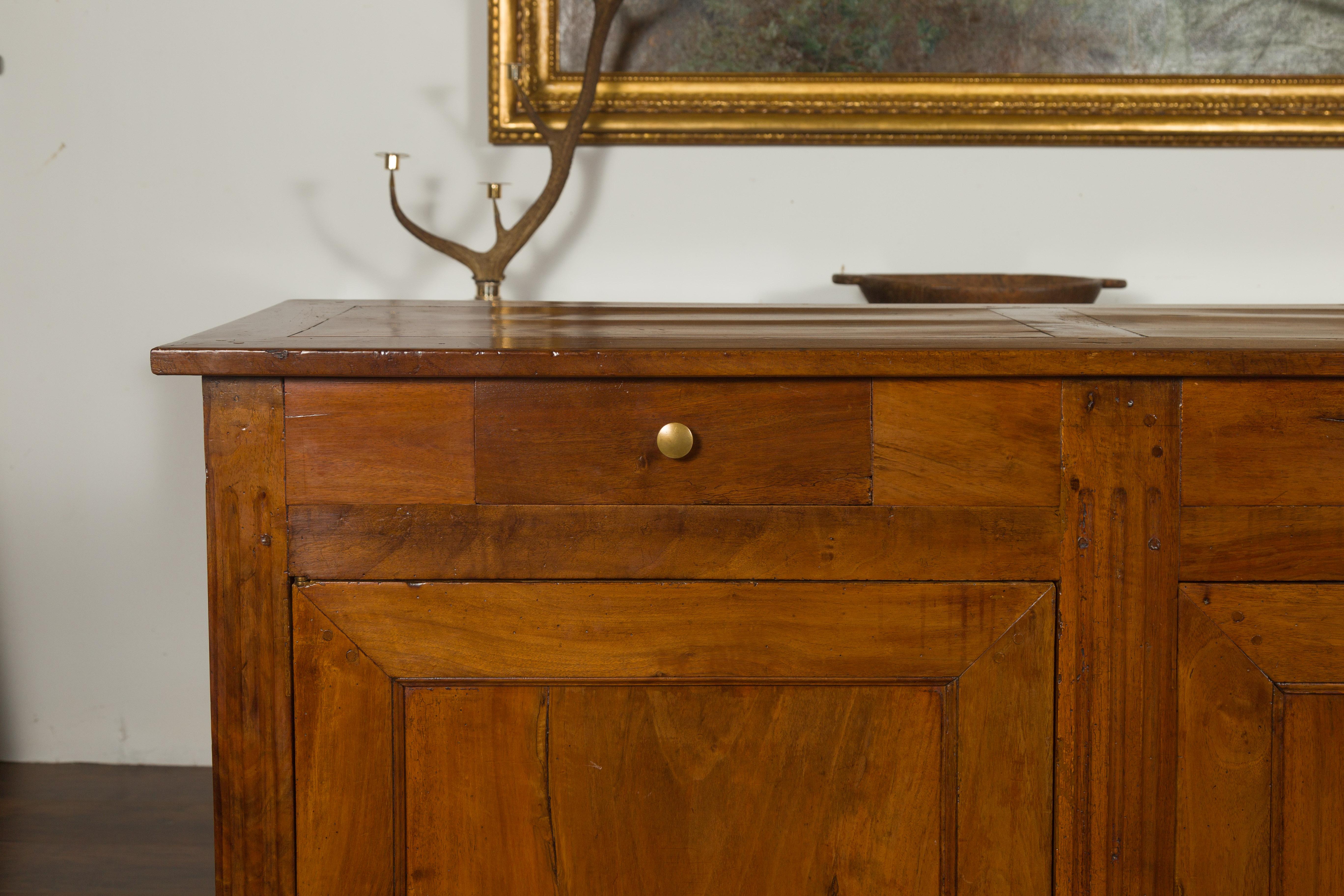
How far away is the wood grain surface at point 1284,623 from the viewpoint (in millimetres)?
818

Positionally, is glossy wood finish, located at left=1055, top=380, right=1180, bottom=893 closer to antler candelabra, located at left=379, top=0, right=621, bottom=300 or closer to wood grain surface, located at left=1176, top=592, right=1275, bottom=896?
wood grain surface, located at left=1176, top=592, right=1275, bottom=896

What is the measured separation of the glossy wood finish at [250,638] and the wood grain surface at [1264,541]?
691 millimetres

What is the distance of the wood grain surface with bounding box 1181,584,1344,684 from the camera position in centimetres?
82

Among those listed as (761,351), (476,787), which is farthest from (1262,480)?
(476,787)

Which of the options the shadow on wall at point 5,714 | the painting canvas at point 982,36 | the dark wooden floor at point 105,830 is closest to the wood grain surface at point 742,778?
the dark wooden floor at point 105,830

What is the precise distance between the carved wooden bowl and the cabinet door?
739 mm

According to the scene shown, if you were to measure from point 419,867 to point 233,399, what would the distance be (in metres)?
0.39

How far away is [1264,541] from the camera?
81cm

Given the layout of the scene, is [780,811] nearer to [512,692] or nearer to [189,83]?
[512,692]

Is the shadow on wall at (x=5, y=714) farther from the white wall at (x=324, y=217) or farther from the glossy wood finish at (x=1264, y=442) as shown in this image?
the glossy wood finish at (x=1264, y=442)

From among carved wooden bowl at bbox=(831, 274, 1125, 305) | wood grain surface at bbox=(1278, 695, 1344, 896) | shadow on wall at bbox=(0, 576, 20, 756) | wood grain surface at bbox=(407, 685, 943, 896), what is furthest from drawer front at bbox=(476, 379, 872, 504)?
shadow on wall at bbox=(0, 576, 20, 756)

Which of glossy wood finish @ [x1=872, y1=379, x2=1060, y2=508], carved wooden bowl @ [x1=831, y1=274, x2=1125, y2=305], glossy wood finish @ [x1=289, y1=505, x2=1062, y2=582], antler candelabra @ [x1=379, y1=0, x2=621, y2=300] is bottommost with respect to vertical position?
glossy wood finish @ [x1=289, y1=505, x2=1062, y2=582]

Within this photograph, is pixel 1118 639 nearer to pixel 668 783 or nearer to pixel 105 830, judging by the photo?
pixel 668 783

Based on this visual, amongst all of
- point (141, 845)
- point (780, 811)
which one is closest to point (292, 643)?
point (780, 811)
